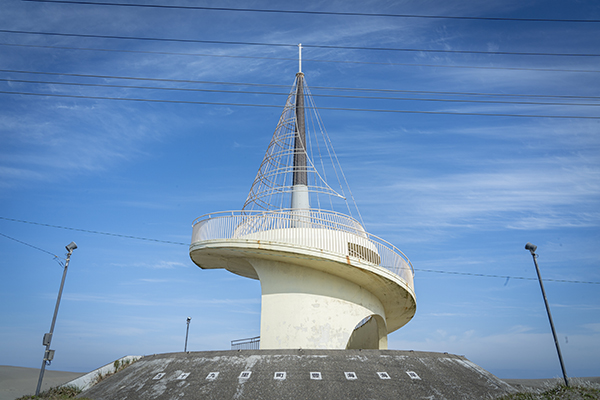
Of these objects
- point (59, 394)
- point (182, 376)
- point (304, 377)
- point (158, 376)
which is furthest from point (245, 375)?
point (59, 394)

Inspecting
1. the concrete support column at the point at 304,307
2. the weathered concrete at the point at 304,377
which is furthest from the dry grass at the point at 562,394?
the concrete support column at the point at 304,307

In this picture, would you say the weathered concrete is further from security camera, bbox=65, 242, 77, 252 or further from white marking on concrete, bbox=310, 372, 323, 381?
security camera, bbox=65, 242, 77, 252

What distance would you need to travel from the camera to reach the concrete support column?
62.0ft

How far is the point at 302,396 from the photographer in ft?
43.3

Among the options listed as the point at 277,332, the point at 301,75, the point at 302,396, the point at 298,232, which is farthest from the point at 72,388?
the point at 301,75

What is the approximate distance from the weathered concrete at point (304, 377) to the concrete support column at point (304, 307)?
2.83 m

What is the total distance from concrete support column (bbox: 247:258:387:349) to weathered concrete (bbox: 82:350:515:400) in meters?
2.83

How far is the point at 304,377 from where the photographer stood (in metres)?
14.2

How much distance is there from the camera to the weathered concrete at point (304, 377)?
44.5ft

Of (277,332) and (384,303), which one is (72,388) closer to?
(277,332)

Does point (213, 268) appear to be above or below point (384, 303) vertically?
above

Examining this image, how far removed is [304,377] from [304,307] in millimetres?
5222

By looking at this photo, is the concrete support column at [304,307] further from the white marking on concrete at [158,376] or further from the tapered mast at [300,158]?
the white marking on concrete at [158,376]

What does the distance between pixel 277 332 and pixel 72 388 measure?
27.3 feet
